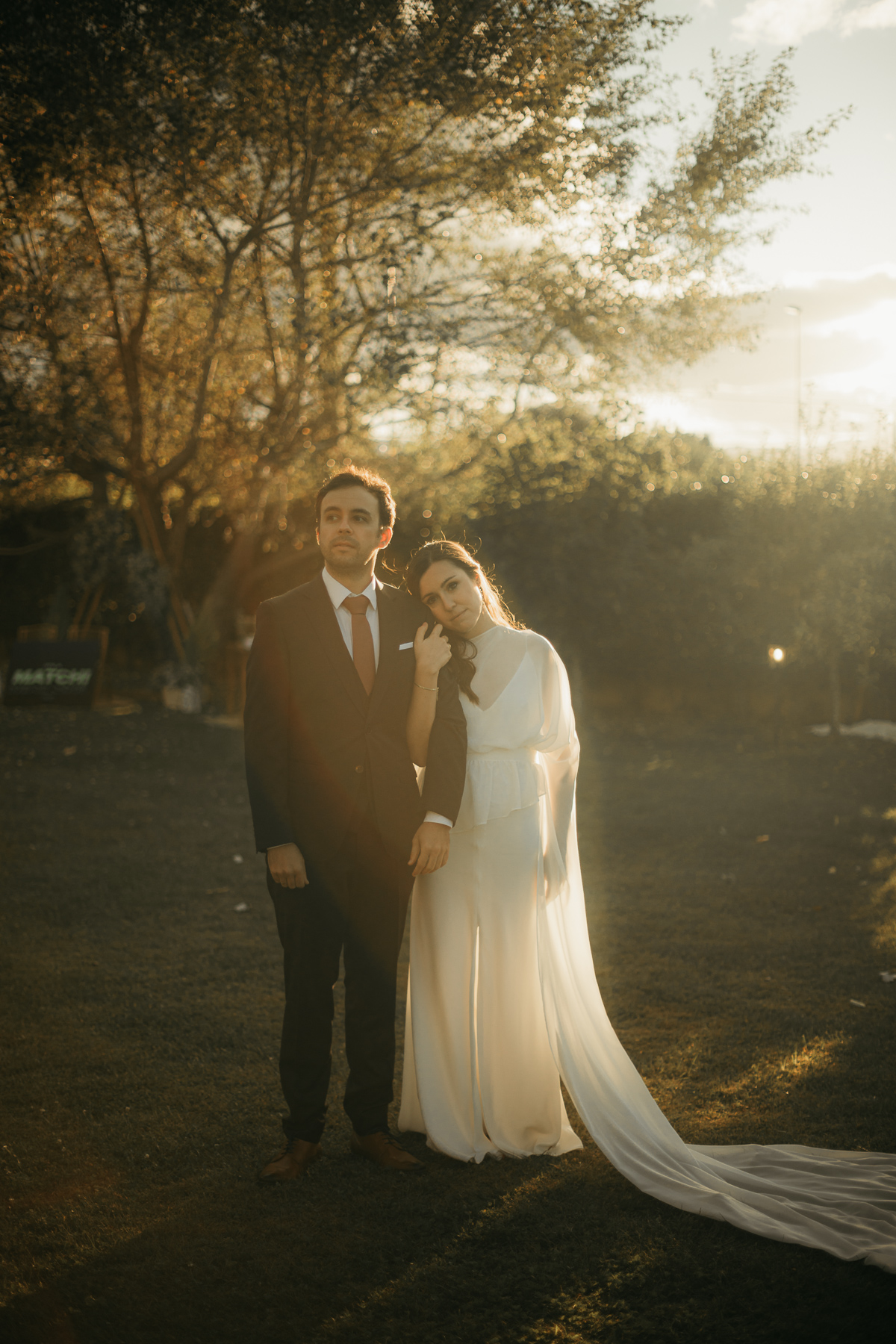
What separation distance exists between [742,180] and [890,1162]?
967cm

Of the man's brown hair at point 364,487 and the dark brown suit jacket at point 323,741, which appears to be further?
the man's brown hair at point 364,487

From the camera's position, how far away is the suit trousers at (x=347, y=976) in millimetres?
3244

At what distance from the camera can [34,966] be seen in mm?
5277

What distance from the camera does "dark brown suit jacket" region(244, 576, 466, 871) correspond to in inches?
124

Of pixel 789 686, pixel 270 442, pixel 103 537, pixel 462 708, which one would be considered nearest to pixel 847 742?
pixel 789 686

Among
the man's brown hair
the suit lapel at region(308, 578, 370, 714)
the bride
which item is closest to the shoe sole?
the bride

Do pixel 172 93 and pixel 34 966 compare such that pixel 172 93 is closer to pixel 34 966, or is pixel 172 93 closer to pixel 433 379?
pixel 433 379

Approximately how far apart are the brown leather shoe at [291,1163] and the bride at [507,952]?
399 mm

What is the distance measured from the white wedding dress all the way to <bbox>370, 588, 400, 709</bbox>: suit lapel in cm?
34

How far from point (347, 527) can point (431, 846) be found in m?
1.08

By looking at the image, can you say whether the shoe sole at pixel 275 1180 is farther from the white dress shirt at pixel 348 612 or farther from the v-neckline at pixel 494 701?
the v-neckline at pixel 494 701

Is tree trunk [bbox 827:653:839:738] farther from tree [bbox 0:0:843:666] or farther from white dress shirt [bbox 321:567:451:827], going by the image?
white dress shirt [bbox 321:567:451:827]

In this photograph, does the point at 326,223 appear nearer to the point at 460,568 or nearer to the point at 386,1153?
the point at 460,568

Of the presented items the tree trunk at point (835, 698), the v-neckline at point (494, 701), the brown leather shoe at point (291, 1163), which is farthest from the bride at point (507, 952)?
the tree trunk at point (835, 698)
